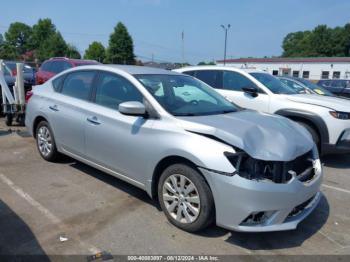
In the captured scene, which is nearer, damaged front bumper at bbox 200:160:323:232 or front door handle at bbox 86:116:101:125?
damaged front bumper at bbox 200:160:323:232

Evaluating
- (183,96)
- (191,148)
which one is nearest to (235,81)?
(183,96)

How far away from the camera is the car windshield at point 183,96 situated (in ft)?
13.0

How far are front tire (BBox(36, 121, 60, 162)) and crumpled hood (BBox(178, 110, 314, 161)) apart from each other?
267cm

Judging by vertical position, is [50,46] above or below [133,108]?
above

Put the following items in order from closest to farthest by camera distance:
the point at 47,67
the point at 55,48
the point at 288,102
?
the point at 288,102, the point at 47,67, the point at 55,48

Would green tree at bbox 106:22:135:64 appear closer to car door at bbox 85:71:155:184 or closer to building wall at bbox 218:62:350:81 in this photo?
building wall at bbox 218:62:350:81

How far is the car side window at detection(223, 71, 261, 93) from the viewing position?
23.8ft

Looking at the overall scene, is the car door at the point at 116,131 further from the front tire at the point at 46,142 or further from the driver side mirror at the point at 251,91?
the driver side mirror at the point at 251,91

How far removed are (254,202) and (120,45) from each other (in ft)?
223

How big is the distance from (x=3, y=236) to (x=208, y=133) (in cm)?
226

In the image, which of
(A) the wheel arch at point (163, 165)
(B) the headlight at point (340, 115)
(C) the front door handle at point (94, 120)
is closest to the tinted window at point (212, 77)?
(B) the headlight at point (340, 115)

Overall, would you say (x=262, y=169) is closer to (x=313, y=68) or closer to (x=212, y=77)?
(x=212, y=77)

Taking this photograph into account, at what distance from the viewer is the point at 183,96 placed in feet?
14.1

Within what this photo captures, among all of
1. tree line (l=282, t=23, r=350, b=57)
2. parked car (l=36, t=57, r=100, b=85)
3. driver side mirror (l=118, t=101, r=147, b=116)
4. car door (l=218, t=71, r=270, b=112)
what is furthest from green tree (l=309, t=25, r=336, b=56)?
driver side mirror (l=118, t=101, r=147, b=116)
